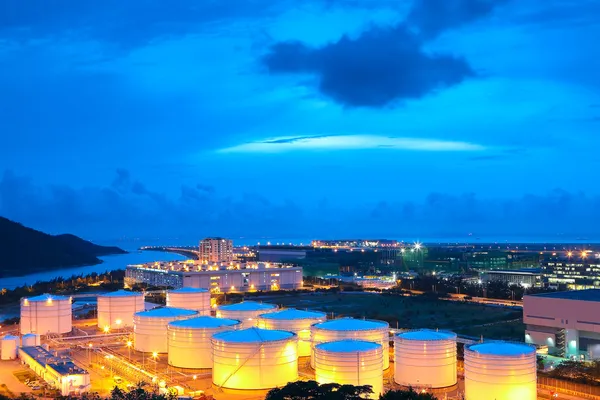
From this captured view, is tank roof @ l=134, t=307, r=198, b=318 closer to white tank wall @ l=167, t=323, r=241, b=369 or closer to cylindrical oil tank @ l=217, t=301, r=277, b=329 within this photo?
cylindrical oil tank @ l=217, t=301, r=277, b=329

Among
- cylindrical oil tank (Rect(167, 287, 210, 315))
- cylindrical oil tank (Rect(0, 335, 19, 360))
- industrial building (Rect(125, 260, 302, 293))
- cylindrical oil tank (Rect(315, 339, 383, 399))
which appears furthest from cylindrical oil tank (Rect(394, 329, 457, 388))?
industrial building (Rect(125, 260, 302, 293))

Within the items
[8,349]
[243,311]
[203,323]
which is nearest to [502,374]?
[203,323]

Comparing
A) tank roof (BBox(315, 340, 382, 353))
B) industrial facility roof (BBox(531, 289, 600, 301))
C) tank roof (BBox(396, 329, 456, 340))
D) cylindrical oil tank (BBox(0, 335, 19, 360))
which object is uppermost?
industrial facility roof (BBox(531, 289, 600, 301))

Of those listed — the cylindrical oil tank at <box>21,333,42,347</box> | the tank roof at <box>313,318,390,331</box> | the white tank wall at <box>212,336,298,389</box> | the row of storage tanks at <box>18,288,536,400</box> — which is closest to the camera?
the row of storage tanks at <box>18,288,536,400</box>

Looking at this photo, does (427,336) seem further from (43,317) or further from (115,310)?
(43,317)

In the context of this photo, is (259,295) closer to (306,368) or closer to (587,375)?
(306,368)

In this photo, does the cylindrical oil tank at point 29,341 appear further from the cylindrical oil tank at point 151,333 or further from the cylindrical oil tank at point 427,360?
the cylindrical oil tank at point 427,360
